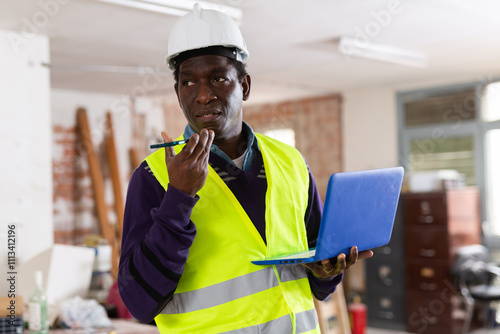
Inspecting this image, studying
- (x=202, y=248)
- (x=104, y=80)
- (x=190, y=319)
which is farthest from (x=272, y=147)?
(x=104, y=80)

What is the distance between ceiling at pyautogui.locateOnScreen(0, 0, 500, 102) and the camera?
3926 mm

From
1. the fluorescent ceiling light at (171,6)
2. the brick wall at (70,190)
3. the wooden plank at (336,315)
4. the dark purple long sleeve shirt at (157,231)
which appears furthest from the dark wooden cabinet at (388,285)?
the dark purple long sleeve shirt at (157,231)

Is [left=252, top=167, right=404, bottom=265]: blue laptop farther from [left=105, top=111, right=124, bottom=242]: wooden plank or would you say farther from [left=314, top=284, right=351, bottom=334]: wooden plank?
[left=105, top=111, right=124, bottom=242]: wooden plank

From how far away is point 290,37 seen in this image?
4.75 meters

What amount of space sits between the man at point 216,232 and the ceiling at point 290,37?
2528 millimetres

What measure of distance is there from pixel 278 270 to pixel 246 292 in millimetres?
99

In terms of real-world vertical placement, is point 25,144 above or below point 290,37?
below

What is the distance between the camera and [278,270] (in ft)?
4.30

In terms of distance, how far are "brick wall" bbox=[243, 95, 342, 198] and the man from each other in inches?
250

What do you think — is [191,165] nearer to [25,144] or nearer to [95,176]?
[25,144]

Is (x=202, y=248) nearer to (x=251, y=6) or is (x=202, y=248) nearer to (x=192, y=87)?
(x=192, y=87)

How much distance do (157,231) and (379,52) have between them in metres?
4.28

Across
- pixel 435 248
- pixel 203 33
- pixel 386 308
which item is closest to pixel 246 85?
pixel 203 33

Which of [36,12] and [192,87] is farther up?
[36,12]
